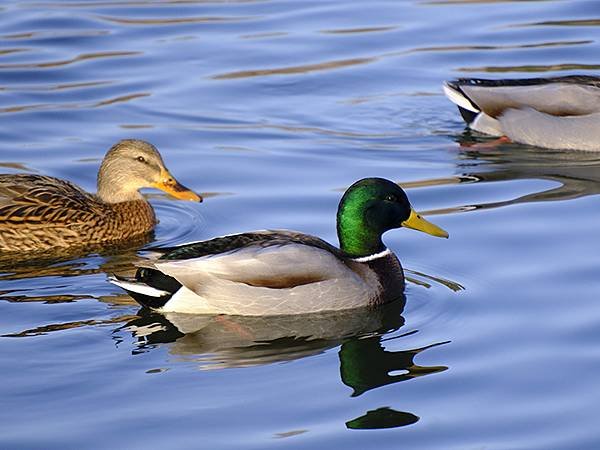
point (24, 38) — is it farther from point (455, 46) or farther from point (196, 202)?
point (196, 202)

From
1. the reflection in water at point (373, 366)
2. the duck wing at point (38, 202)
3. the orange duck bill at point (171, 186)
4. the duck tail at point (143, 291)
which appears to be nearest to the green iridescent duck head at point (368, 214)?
the reflection in water at point (373, 366)

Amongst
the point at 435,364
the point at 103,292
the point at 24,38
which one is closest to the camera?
the point at 435,364

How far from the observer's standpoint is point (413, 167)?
11.9m

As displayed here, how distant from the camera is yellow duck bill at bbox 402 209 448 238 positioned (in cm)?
936

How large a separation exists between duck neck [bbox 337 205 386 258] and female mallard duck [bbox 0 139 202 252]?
1545 millimetres

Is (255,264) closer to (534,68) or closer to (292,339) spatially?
(292,339)

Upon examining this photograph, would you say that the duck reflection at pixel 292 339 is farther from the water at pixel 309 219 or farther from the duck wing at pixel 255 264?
the duck wing at pixel 255 264

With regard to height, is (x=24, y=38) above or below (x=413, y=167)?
above

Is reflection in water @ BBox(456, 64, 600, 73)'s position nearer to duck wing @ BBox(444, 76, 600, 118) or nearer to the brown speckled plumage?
duck wing @ BBox(444, 76, 600, 118)

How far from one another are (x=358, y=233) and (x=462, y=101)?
4.28m

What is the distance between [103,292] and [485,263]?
2.23 meters

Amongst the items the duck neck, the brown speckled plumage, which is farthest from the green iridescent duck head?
the brown speckled plumage

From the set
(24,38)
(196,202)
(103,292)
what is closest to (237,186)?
(196,202)

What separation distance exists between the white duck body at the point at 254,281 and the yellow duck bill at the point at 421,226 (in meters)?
0.64
